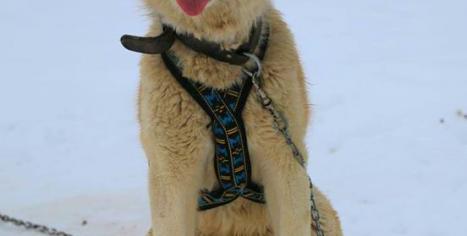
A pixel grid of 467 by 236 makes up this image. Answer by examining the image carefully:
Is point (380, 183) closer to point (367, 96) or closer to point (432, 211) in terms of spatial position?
point (432, 211)

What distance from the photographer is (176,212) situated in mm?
2703

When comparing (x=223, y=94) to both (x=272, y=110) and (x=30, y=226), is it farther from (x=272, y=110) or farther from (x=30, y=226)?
(x=30, y=226)

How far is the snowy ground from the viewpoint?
459 cm

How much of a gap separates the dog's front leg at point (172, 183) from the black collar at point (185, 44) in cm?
36

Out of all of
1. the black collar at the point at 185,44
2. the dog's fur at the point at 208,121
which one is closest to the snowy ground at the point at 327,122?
the black collar at the point at 185,44

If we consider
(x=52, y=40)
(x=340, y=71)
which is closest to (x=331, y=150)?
(x=340, y=71)

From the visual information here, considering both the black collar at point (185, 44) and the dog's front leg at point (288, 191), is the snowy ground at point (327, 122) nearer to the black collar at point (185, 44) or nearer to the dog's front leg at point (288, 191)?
the black collar at point (185, 44)

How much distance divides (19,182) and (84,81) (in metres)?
2.44

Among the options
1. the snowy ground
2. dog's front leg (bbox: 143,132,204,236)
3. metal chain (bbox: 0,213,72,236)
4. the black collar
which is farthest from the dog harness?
metal chain (bbox: 0,213,72,236)

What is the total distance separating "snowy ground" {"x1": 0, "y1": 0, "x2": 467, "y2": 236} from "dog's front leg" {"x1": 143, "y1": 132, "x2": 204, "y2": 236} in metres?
0.69

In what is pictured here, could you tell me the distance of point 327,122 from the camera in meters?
5.81

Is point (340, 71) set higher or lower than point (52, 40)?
lower

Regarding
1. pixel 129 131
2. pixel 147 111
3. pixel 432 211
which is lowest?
pixel 432 211

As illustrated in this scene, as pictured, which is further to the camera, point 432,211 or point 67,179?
point 67,179
